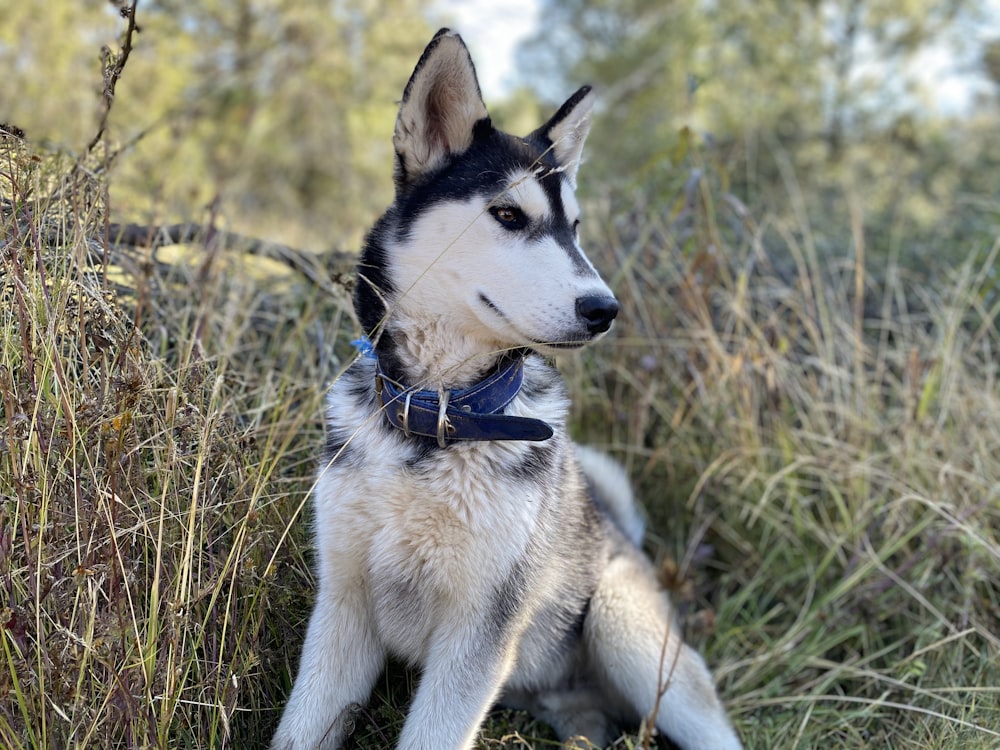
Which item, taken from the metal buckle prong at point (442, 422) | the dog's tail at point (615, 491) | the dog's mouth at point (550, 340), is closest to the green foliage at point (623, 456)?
the dog's tail at point (615, 491)

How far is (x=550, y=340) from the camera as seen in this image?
6.80 ft

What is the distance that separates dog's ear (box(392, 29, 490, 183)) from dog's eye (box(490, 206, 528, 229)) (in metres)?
0.26

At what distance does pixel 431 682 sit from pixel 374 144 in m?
13.5

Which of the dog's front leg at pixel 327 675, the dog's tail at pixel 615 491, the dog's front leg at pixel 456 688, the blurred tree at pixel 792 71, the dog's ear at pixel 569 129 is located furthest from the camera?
the blurred tree at pixel 792 71

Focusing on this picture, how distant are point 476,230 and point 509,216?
0.11 metres

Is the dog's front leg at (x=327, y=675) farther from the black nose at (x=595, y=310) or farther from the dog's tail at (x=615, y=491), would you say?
the dog's tail at (x=615, y=491)

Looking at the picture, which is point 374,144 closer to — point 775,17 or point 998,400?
point 775,17

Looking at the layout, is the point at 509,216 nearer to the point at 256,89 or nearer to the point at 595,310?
the point at 595,310

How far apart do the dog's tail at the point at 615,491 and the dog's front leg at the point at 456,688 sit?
127 cm

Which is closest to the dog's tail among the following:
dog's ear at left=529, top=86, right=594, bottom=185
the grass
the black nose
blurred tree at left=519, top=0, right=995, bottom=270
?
the grass

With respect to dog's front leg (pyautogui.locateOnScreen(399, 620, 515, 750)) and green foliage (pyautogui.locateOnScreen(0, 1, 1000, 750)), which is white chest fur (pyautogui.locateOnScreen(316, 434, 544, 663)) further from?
green foliage (pyautogui.locateOnScreen(0, 1, 1000, 750))

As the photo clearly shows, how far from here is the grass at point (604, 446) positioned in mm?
1979

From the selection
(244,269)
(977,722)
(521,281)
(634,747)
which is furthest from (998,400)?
(244,269)

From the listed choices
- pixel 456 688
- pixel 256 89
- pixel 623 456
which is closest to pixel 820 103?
pixel 256 89
